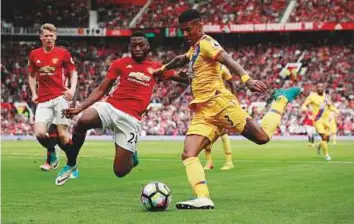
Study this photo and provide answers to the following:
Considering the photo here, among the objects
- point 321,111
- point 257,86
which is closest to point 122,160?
point 257,86

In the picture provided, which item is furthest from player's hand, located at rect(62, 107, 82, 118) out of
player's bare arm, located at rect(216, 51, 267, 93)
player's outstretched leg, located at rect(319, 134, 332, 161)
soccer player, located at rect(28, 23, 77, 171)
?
player's outstretched leg, located at rect(319, 134, 332, 161)

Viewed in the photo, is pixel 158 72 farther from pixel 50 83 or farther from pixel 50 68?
pixel 50 83

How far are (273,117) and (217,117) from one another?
1.27m

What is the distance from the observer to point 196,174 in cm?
996

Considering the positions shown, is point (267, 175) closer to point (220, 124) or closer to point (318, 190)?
point (318, 190)

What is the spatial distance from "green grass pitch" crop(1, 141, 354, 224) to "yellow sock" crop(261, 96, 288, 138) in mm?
978

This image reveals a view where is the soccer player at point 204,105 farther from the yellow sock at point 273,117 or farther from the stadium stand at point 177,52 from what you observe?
the stadium stand at point 177,52

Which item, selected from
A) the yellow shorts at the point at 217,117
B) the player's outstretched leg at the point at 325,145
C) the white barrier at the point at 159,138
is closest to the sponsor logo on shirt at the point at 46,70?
the yellow shorts at the point at 217,117

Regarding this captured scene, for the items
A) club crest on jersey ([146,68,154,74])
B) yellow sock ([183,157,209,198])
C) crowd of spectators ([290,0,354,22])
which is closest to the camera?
yellow sock ([183,157,209,198])

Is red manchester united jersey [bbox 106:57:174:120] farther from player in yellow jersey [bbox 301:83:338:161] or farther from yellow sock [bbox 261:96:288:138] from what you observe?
player in yellow jersey [bbox 301:83:338:161]

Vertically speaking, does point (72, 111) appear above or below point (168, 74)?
below

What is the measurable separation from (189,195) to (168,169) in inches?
251

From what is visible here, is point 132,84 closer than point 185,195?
No

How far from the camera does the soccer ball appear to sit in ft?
31.2
